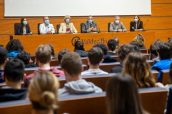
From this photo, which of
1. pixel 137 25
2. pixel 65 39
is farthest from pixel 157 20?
pixel 65 39

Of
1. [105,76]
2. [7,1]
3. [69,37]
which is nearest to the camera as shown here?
[105,76]

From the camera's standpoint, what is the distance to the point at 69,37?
9398 millimetres

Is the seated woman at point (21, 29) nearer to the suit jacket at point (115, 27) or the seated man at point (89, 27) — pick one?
the seated man at point (89, 27)

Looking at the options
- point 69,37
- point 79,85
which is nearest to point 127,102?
point 79,85

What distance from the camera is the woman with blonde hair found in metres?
1.63

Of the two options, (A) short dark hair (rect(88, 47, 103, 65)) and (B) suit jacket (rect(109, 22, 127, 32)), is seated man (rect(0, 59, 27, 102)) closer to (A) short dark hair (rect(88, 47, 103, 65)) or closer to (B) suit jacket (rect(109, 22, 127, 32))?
(A) short dark hair (rect(88, 47, 103, 65))

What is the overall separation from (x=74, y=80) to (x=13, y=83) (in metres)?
0.52

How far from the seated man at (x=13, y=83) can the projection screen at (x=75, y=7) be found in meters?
8.14

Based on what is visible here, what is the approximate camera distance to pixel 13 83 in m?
2.72

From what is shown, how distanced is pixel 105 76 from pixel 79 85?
0.74 meters

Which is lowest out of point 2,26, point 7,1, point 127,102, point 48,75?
point 127,102

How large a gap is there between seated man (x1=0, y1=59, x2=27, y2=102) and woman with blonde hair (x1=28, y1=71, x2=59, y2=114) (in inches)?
30.2

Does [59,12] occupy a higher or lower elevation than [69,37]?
higher

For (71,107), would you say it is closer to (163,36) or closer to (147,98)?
(147,98)
